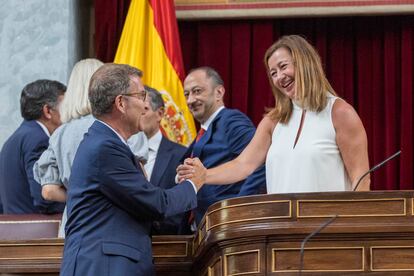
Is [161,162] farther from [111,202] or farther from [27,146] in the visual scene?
[111,202]

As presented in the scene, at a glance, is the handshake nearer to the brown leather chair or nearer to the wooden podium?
the wooden podium

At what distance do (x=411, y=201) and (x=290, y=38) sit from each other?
3.95 ft

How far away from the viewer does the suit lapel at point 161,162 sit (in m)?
6.94

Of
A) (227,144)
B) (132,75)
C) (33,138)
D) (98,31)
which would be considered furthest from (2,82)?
(132,75)

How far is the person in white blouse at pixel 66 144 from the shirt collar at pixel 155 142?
0.31 metres

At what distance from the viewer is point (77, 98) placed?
22.1 ft

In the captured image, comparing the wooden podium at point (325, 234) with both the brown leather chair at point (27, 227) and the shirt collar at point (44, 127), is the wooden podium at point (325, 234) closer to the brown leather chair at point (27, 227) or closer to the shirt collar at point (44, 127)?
the brown leather chair at point (27, 227)

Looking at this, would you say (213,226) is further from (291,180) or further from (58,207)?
(58,207)

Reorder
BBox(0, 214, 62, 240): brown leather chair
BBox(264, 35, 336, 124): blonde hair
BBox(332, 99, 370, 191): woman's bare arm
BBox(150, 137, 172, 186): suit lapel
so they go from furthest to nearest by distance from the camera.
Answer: BBox(150, 137, 172, 186): suit lapel → BBox(0, 214, 62, 240): brown leather chair → BBox(264, 35, 336, 124): blonde hair → BBox(332, 99, 370, 191): woman's bare arm

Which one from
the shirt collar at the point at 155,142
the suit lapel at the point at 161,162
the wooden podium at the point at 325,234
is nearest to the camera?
the wooden podium at the point at 325,234

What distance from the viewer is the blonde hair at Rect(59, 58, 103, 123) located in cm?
669

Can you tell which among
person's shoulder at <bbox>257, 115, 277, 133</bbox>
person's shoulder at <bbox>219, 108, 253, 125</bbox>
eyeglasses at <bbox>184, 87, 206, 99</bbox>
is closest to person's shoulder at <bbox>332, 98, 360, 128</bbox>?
person's shoulder at <bbox>257, 115, 277, 133</bbox>

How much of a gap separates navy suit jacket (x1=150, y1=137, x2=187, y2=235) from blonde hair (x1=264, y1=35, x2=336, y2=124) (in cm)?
92

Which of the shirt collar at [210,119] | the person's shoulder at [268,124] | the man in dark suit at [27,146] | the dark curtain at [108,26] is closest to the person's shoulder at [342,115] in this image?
the person's shoulder at [268,124]
